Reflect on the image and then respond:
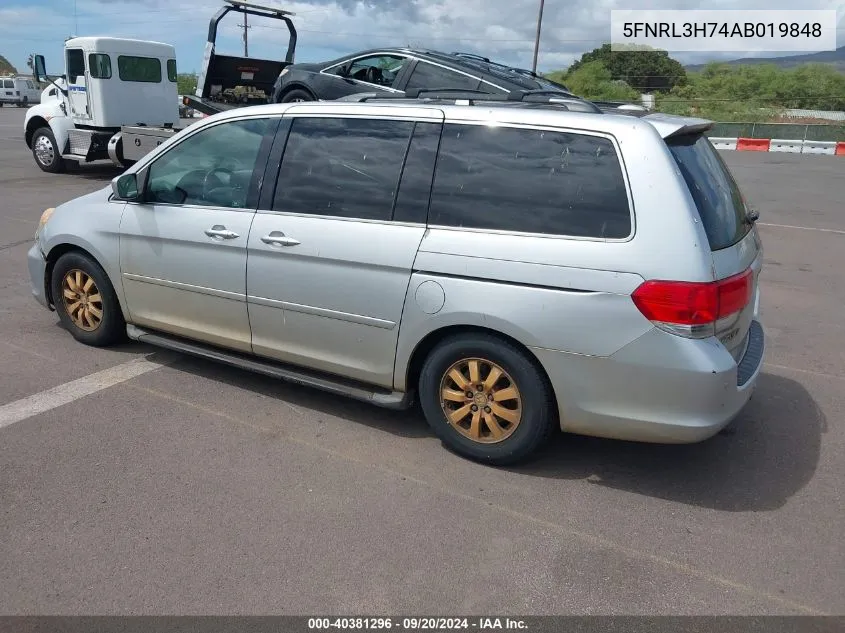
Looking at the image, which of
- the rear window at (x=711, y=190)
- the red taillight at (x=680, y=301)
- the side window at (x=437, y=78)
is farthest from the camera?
the side window at (x=437, y=78)

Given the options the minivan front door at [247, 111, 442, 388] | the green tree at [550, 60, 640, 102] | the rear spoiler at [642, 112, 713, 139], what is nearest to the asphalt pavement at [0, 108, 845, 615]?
the minivan front door at [247, 111, 442, 388]

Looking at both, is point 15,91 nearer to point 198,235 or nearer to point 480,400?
point 198,235

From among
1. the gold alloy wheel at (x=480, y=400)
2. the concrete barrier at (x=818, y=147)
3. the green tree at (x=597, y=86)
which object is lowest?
the gold alloy wheel at (x=480, y=400)

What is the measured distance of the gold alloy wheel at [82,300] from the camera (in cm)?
521

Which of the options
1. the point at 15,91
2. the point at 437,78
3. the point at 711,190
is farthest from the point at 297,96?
the point at 15,91

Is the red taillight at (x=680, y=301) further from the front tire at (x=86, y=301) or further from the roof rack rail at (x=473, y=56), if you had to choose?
the roof rack rail at (x=473, y=56)

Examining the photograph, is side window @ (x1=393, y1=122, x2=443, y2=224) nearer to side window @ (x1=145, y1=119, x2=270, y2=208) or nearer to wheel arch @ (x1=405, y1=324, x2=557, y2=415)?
wheel arch @ (x1=405, y1=324, x2=557, y2=415)

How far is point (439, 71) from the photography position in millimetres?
9992

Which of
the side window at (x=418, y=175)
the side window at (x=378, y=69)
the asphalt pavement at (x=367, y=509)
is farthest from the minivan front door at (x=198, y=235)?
the side window at (x=378, y=69)

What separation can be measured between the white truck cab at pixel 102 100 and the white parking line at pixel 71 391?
996cm

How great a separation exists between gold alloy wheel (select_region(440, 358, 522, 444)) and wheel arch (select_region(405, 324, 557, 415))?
5.7 inches

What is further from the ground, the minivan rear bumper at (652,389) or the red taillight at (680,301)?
the red taillight at (680,301)

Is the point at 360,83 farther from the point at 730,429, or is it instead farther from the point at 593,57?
the point at 593,57

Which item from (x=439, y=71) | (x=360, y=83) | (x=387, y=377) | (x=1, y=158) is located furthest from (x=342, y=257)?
(x=1, y=158)
